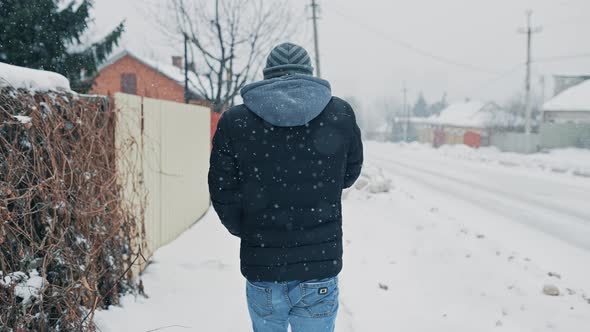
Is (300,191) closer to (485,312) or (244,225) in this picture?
(244,225)

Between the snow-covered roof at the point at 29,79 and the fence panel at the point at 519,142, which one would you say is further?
the fence panel at the point at 519,142

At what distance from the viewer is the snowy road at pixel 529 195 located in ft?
28.5

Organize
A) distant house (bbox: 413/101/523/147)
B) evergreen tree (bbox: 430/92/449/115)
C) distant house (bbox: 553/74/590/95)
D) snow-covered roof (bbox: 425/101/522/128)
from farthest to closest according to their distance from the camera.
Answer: evergreen tree (bbox: 430/92/449/115) < snow-covered roof (bbox: 425/101/522/128) < distant house (bbox: 413/101/523/147) < distant house (bbox: 553/74/590/95)

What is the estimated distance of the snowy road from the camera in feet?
28.5

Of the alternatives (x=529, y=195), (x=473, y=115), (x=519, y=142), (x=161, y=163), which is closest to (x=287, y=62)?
(x=161, y=163)

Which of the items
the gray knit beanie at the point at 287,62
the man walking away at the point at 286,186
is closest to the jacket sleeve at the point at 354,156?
the man walking away at the point at 286,186

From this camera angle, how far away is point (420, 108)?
4560 inches

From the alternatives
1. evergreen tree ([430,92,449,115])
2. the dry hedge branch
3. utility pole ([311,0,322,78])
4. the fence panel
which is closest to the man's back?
the dry hedge branch

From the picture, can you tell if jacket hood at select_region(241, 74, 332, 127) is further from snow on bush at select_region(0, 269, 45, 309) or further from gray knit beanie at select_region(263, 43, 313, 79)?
snow on bush at select_region(0, 269, 45, 309)

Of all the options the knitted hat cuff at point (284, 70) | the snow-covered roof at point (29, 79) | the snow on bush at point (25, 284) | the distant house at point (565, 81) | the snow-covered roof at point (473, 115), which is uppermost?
the distant house at point (565, 81)

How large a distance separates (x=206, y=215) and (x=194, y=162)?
1.26 m

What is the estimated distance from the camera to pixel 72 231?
2889 mm

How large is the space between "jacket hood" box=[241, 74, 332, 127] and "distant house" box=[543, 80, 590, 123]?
126 ft

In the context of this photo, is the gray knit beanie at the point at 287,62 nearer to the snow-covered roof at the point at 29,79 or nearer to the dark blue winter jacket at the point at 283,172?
the dark blue winter jacket at the point at 283,172
